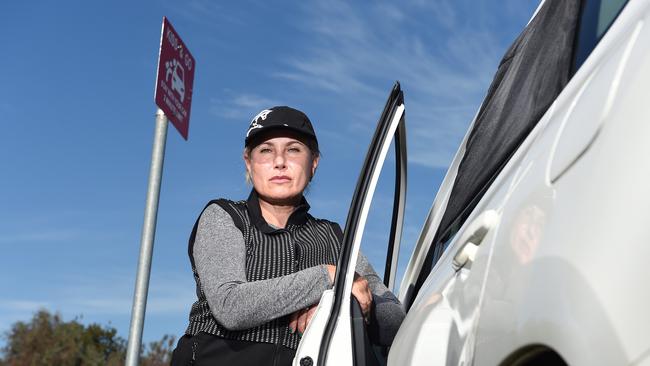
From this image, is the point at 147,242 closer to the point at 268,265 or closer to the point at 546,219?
the point at 268,265

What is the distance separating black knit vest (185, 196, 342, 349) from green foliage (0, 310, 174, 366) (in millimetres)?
34688

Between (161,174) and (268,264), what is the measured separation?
2.58 meters

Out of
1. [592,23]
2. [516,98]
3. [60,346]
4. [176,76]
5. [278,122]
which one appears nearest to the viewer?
[592,23]

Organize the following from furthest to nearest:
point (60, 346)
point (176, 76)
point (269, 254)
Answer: point (60, 346) < point (176, 76) < point (269, 254)

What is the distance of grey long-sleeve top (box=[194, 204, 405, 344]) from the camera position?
2701 mm

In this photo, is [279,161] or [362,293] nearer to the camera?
[362,293]

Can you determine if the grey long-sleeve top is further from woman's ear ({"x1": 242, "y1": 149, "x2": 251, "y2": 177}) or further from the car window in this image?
the car window

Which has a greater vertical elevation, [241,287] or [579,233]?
[241,287]

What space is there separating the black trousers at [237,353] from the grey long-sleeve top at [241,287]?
10cm

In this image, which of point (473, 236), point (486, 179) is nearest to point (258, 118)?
point (486, 179)

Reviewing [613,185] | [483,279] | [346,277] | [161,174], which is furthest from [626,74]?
[161,174]

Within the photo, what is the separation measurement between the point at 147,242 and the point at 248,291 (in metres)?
2.54

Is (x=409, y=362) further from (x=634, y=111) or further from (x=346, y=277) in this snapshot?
(x=634, y=111)

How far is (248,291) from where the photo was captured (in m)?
2.72
